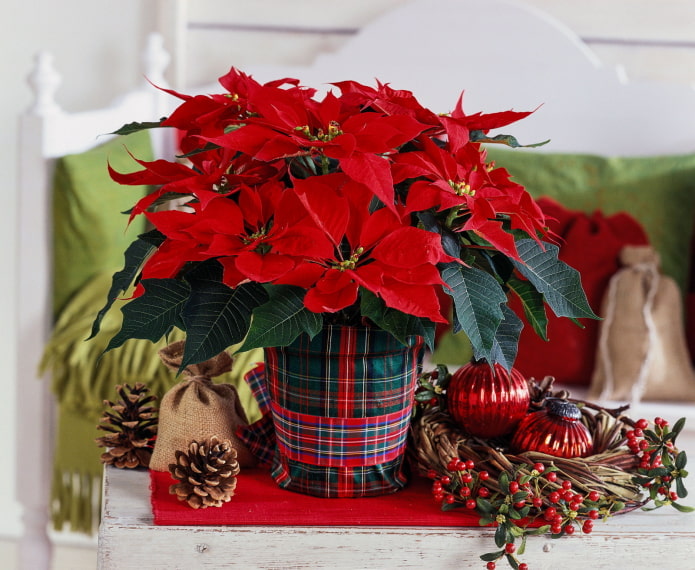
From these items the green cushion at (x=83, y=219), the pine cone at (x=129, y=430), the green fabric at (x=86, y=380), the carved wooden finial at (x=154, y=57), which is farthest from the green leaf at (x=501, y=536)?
the carved wooden finial at (x=154, y=57)

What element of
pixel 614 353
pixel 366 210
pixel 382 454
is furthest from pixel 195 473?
pixel 614 353

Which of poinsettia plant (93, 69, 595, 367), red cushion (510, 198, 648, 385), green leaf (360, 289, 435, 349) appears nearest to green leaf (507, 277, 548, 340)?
poinsettia plant (93, 69, 595, 367)

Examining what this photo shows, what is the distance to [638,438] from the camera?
0.76 m

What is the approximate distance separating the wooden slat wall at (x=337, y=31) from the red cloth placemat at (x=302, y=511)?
1.54 meters

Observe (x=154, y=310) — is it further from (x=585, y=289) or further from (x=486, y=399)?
(x=585, y=289)

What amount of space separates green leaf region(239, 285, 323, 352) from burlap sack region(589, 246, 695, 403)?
3.66ft

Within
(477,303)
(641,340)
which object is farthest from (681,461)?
(641,340)

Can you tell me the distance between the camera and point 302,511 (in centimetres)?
69

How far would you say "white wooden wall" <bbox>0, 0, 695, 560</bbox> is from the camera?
6.73ft

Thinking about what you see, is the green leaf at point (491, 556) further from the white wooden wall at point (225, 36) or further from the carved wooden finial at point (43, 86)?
the white wooden wall at point (225, 36)

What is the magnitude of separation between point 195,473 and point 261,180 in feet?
0.80

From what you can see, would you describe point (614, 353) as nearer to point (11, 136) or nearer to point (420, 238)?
point (420, 238)

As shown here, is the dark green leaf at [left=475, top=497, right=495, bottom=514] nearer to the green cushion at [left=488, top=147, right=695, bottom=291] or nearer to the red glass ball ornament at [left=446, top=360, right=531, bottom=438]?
the red glass ball ornament at [left=446, top=360, right=531, bottom=438]

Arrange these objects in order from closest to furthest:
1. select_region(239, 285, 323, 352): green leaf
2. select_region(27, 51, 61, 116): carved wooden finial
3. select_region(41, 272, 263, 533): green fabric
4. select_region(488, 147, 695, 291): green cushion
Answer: select_region(239, 285, 323, 352): green leaf → select_region(41, 272, 263, 533): green fabric → select_region(27, 51, 61, 116): carved wooden finial → select_region(488, 147, 695, 291): green cushion
